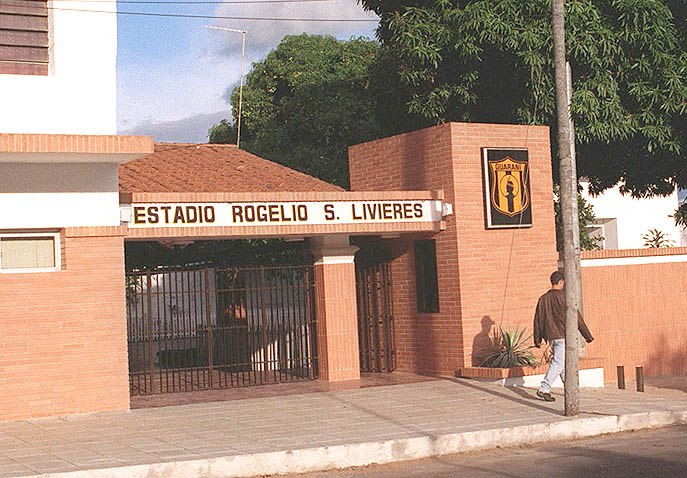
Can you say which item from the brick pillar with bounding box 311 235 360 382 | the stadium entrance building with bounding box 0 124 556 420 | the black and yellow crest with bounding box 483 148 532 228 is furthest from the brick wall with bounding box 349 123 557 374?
the brick pillar with bounding box 311 235 360 382

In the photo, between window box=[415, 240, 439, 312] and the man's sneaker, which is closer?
the man's sneaker

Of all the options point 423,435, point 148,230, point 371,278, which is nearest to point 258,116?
point 371,278

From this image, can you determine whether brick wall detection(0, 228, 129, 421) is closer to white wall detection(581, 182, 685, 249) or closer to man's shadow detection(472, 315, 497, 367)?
man's shadow detection(472, 315, 497, 367)

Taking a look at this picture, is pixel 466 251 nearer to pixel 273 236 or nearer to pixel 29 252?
pixel 273 236

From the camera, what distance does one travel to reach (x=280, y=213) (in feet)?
59.6

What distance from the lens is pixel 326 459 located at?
12.4 meters

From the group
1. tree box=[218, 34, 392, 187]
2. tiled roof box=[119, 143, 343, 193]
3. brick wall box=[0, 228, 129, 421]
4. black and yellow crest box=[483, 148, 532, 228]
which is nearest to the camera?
brick wall box=[0, 228, 129, 421]

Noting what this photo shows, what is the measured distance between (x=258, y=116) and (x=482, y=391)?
2153cm

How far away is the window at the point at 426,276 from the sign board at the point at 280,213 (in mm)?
789

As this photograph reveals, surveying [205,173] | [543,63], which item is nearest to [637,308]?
[543,63]

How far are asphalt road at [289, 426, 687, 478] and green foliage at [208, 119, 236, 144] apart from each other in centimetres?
2719

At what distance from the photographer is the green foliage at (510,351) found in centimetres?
1861

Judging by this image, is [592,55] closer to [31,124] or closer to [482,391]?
[482,391]

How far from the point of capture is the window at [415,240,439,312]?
1975 cm
